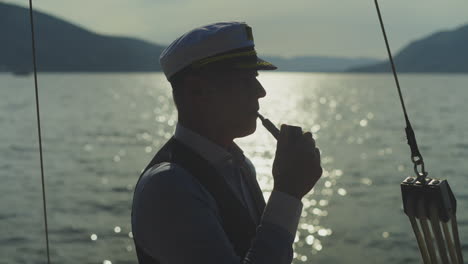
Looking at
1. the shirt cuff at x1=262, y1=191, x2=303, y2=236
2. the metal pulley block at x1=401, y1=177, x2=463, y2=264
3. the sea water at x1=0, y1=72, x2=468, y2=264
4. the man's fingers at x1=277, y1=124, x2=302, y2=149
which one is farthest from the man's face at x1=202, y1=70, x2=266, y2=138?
the sea water at x1=0, y1=72, x2=468, y2=264

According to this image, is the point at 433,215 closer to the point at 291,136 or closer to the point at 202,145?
the point at 291,136

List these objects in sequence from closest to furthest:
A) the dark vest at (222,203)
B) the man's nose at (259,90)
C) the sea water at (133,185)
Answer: the dark vest at (222,203) < the man's nose at (259,90) < the sea water at (133,185)

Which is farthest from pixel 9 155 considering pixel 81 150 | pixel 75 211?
pixel 75 211

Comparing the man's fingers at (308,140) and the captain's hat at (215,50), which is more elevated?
the captain's hat at (215,50)

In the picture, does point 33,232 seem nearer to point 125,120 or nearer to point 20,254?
point 20,254

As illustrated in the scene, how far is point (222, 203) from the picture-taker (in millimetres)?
2182

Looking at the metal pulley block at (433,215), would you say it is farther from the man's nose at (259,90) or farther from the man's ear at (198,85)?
the man's ear at (198,85)

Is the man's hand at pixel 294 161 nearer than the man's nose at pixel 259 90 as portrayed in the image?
Yes

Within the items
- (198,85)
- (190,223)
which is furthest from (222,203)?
(198,85)

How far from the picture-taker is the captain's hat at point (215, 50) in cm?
224

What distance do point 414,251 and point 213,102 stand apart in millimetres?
16640

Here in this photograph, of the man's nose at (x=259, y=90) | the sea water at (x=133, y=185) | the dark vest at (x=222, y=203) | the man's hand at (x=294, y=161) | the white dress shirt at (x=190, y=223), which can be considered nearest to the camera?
the white dress shirt at (x=190, y=223)

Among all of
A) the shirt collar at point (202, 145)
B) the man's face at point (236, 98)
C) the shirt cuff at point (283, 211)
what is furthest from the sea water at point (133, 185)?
the shirt cuff at point (283, 211)

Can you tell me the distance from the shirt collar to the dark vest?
1.8 inches
